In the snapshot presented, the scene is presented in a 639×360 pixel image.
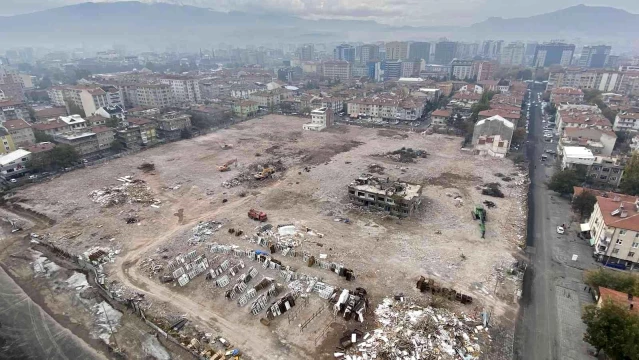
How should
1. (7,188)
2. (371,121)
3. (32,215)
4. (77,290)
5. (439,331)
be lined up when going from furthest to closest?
1. (371,121)
2. (7,188)
3. (32,215)
4. (77,290)
5. (439,331)

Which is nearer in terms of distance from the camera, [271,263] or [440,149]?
[271,263]

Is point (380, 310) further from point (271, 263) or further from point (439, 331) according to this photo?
point (271, 263)

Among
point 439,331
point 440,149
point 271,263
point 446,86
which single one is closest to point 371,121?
point 440,149

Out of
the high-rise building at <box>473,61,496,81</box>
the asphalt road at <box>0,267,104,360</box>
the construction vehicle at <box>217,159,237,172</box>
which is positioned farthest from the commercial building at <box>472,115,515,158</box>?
the high-rise building at <box>473,61,496,81</box>

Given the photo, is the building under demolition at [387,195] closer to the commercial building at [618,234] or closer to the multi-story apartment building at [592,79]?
the commercial building at [618,234]

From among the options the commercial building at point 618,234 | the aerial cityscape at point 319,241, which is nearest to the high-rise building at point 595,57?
the aerial cityscape at point 319,241

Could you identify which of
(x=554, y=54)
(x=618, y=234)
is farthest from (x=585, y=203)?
(x=554, y=54)

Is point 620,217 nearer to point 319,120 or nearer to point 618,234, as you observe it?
point 618,234
